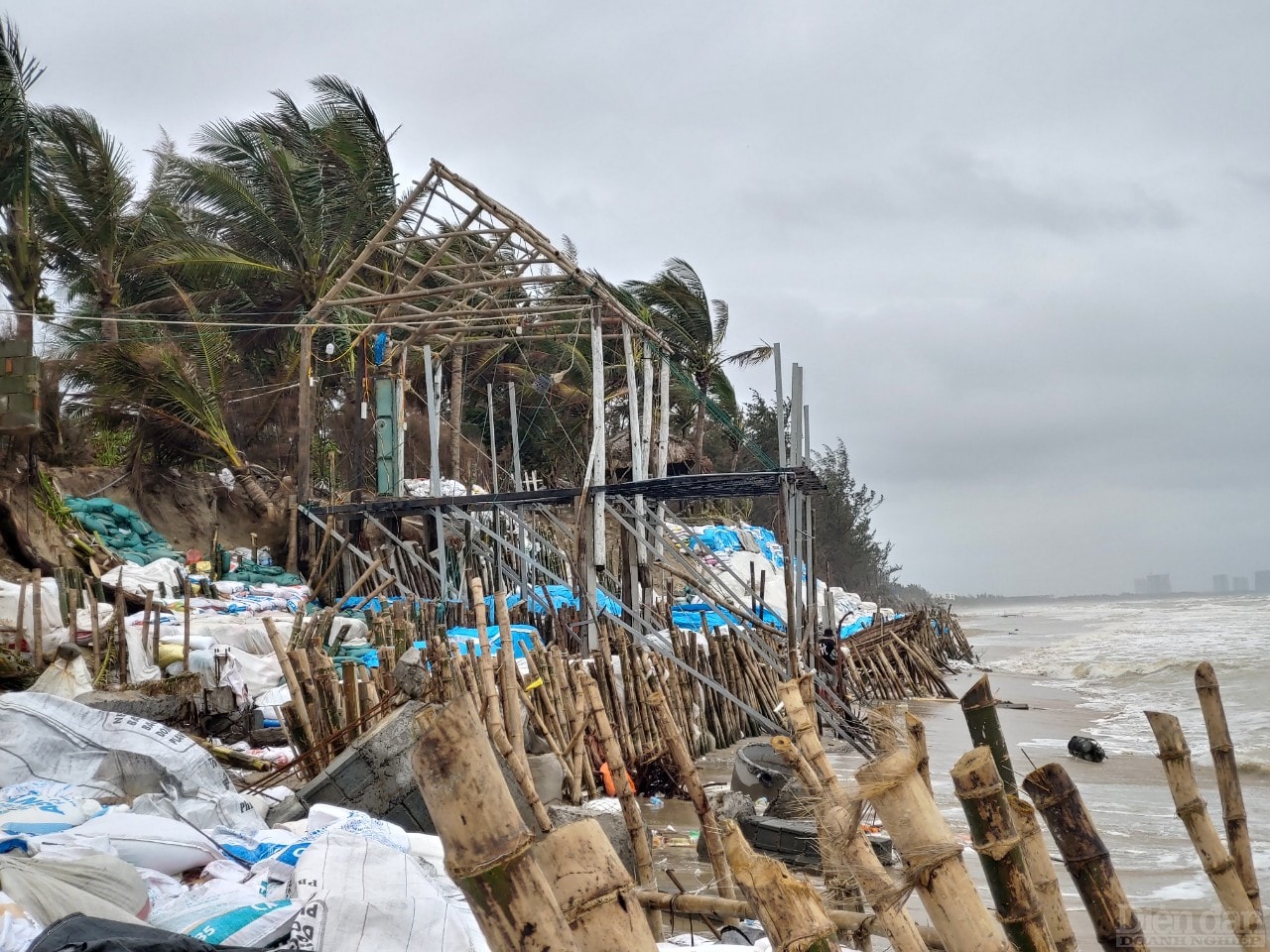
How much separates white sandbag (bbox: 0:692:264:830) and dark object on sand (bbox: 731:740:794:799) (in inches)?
148

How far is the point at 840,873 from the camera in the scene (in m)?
2.23

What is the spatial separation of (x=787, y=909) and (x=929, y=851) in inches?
9.7

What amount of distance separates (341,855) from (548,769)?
3.21 m

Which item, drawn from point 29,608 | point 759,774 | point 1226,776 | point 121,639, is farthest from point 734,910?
point 29,608

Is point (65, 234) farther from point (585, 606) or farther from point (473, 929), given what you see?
point (473, 929)

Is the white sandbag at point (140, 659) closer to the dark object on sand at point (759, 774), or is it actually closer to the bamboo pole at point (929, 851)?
the dark object on sand at point (759, 774)

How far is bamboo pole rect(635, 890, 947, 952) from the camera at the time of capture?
3.19m

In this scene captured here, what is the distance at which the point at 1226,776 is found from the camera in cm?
320

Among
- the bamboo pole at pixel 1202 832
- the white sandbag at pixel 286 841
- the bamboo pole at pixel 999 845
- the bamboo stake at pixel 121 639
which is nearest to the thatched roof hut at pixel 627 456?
the bamboo stake at pixel 121 639

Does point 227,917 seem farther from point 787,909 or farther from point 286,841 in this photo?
point 787,909

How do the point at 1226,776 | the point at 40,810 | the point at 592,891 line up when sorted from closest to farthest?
1. the point at 592,891
2. the point at 1226,776
3. the point at 40,810

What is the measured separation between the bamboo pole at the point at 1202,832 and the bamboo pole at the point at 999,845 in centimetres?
89

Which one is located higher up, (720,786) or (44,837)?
(44,837)

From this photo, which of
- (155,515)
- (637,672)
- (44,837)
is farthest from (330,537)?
(44,837)
